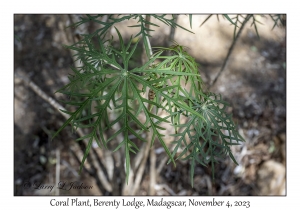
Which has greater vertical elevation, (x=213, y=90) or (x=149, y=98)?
(x=213, y=90)

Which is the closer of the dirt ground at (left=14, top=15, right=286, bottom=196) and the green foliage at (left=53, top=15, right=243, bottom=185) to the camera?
the green foliage at (left=53, top=15, right=243, bottom=185)

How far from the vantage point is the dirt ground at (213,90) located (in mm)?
2139

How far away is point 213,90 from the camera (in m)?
2.50

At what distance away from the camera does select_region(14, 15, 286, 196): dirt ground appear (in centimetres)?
214

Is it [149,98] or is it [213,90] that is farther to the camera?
[213,90]

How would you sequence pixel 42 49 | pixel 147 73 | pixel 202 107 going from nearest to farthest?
pixel 147 73 → pixel 202 107 → pixel 42 49

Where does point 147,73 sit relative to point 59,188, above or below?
above

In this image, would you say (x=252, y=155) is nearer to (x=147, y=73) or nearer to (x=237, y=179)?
(x=237, y=179)

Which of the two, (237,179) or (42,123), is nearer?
(237,179)

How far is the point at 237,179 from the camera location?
2.17 m

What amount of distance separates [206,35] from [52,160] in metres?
1.71

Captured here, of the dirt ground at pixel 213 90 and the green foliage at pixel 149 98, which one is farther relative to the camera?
the dirt ground at pixel 213 90
